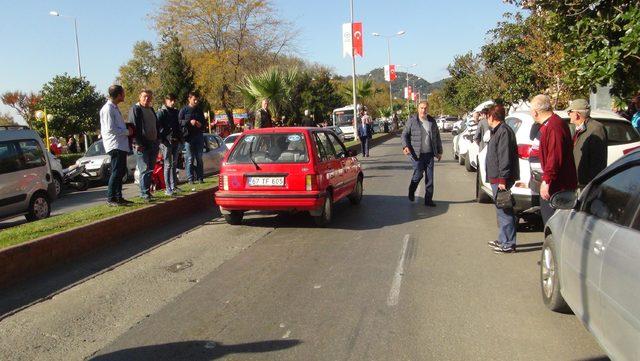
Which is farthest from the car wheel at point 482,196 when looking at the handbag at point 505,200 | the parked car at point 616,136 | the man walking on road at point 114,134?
the man walking on road at point 114,134

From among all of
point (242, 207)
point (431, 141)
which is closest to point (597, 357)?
point (242, 207)

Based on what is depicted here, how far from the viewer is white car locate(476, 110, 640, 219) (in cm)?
751

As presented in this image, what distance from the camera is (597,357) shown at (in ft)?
12.2

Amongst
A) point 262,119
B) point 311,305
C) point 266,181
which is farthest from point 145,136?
point 311,305

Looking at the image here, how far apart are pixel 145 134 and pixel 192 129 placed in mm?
2314

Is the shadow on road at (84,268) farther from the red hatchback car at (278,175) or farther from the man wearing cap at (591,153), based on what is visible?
the man wearing cap at (591,153)

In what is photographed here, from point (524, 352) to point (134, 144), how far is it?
721 centimetres

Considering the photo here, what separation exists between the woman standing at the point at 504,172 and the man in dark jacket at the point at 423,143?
341 cm

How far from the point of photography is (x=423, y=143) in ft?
33.3

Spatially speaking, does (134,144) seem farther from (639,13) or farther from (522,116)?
(639,13)

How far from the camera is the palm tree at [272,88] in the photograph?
17406mm

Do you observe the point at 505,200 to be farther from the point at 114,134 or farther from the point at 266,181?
the point at 114,134

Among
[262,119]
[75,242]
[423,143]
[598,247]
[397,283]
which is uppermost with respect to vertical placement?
[262,119]

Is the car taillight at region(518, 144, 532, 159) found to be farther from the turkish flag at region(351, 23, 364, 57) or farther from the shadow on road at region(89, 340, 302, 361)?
the turkish flag at region(351, 23, 364, 57)
